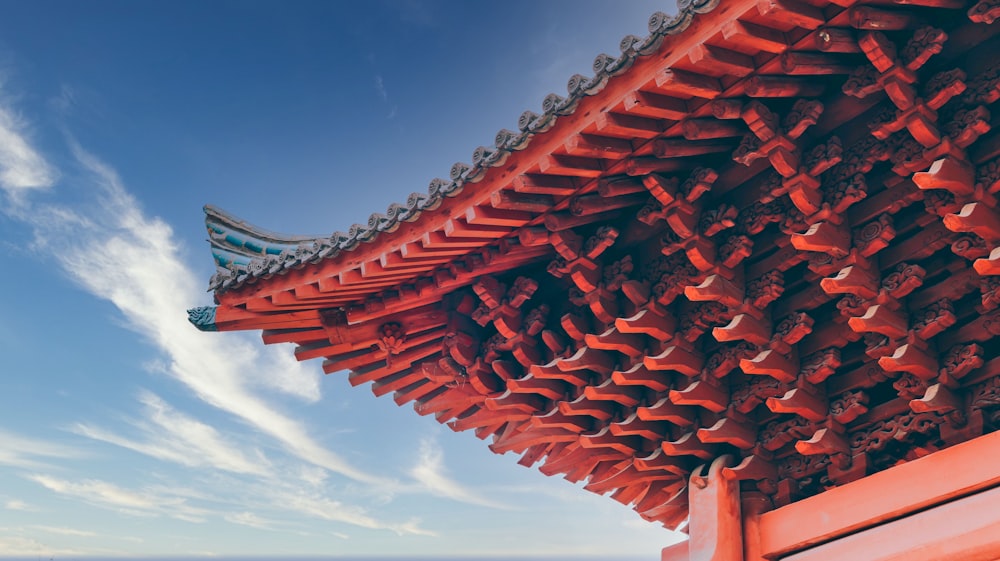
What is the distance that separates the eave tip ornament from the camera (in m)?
5.38

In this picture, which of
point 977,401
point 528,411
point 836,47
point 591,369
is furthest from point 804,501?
point 836,47

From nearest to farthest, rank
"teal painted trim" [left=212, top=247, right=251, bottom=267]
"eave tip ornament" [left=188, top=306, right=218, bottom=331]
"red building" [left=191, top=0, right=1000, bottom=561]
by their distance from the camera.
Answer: "red building" [left=191, top=0, right=1000, bottom=561] < "eave tip ornament" [left=188, top=306, right=218, bottom=331] < "teal painted trim" [left=212, top=247, right=251, bottom=267]

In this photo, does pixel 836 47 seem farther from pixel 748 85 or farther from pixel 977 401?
pixel 977 401

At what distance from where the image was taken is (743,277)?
4383 mm

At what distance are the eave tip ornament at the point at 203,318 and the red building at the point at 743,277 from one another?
13 millimetres

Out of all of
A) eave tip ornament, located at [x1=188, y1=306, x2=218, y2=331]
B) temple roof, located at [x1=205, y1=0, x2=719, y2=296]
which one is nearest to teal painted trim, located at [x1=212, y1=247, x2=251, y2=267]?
temple roof, located at [x1=205, y1=0, x2=719, y2=296]

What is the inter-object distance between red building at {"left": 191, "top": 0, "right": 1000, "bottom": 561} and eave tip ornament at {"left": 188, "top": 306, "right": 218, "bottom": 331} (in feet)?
0.04

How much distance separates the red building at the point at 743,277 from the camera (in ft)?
11.7

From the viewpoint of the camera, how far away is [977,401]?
147 inches

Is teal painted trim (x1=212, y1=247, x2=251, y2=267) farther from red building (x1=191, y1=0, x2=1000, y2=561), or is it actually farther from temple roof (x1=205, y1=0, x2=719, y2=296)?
red building (x1=191, y1=0, x2=1000, y2=561)

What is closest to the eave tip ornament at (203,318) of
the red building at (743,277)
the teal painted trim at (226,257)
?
the red building at (743,277)

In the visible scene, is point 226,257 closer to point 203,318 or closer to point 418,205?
point 203,318

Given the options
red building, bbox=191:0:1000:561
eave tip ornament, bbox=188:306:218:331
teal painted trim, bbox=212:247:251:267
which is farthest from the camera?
teal painted trim, bbox=212:247:251:267

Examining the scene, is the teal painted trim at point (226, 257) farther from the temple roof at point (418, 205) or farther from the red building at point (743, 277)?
the red building at point (743, 277)
